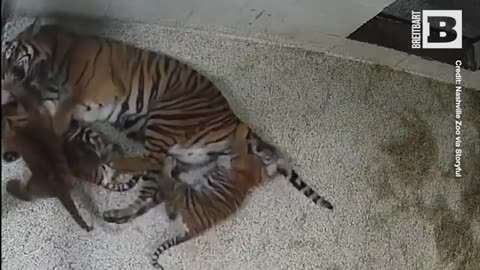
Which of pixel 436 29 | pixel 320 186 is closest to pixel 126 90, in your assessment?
pixel 320 186

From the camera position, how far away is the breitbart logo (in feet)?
5.13

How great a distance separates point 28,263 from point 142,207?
0.23m

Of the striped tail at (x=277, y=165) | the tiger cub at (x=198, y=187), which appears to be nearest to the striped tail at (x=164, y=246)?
the tiger cub at (x=198, y=187)

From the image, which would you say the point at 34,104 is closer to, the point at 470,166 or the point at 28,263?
the point at 28,263

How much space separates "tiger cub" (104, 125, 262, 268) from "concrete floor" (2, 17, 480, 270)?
21 millimetres

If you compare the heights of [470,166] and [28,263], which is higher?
[28,263]

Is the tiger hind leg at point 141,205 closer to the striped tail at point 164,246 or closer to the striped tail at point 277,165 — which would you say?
the striped tail at point 164,246

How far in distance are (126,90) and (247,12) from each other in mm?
298

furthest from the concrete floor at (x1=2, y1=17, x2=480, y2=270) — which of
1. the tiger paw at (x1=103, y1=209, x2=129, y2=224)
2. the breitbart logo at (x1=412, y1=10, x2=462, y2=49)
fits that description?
the breitbart logo at (x1=412, y1=10, x2=462, y2=49)

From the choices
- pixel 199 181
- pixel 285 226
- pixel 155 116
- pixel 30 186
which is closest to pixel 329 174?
pixel 285 226

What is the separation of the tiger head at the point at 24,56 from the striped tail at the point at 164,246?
15.8 inches

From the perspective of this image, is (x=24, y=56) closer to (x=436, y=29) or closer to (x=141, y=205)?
(x=141, y=205)

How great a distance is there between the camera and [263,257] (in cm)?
145

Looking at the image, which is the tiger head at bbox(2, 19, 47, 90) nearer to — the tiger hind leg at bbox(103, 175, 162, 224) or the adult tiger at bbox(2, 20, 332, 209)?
the adult tiger at bbox(2, 20, 332, 209)
